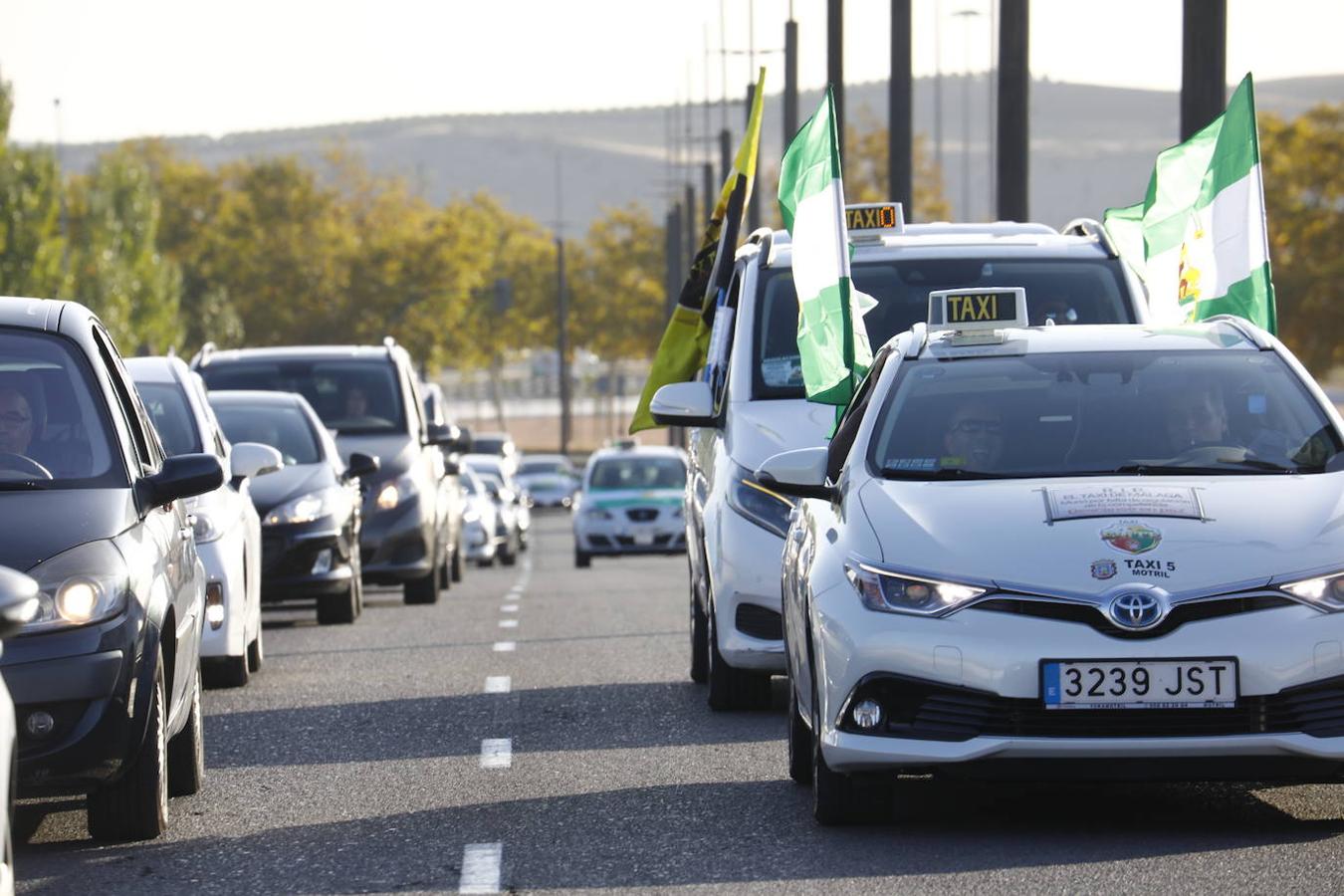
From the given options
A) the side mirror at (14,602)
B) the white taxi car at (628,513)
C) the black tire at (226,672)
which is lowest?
the white taxi car at (628,513)

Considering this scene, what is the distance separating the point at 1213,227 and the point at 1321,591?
6.10 meters

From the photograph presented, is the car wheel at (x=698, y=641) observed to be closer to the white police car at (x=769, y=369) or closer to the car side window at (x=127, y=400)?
the white police car at (x=769, y=369)

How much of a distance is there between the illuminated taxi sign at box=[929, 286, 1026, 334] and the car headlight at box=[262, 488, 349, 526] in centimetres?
905

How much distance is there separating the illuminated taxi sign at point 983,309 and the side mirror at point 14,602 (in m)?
4.37

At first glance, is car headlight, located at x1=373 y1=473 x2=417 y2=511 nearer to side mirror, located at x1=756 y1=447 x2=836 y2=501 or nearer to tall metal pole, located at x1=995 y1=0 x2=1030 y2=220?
tall metal pole, located at x1=995 y1=0 x2=1030 y2=220

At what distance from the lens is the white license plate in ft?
25.2

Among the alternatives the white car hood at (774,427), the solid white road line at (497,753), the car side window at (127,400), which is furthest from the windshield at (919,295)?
the car side window at (127,400)

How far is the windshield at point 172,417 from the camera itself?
1440 centimetres

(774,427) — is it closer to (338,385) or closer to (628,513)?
(338,385)

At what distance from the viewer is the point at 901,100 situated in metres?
33.9

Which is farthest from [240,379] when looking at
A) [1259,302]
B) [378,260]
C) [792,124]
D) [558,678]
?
[378,260]

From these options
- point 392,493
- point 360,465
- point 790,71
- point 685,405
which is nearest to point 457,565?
point 392,493

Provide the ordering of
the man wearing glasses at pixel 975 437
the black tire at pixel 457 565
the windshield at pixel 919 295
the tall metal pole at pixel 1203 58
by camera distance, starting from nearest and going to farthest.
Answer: the man wearing glasses at pixel 975 437 → the windshield at pixel 919 295 → the tall metal pole at pixel 1203 58 → the black tire at pixel 457 565

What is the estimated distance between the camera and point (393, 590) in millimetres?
27406
